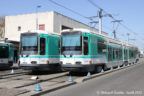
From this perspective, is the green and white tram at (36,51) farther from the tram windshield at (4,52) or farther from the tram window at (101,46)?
the tram windshield at (4,52)

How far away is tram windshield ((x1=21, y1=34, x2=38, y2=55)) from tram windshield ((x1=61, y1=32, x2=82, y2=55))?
2.14 meters

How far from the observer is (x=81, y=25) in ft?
172

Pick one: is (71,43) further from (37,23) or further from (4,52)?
(37,23)

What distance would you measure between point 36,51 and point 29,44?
0.78 metres

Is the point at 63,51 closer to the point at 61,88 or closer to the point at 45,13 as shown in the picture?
the point at 61,88

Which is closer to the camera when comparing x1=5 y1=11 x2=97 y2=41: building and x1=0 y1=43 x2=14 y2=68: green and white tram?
x1=0 y1=43 x2=14 y2=68: green and white tram

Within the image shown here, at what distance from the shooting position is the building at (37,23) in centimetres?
4065

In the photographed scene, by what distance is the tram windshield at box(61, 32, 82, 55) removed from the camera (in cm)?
1436

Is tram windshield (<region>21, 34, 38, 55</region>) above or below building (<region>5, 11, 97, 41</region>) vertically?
below

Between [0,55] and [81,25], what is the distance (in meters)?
34.9

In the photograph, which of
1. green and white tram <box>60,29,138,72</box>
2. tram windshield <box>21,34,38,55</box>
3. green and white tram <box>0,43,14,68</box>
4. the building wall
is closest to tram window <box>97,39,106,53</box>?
green and white tram <box>60,29,138,72</box>

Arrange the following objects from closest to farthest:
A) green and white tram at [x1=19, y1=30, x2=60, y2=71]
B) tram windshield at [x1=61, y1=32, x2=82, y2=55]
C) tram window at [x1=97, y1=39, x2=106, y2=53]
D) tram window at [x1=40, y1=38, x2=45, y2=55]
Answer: tram windshield at [x1=61, y1=32, x2=82, y2=55]
green and white tram at [x1=19, y1=30, x2=60, y2=71]
tram window at [x1=40, y1=38, x2=45, y2=55]
tram window at [x1=97, y1=39, x2=106, y2=53]

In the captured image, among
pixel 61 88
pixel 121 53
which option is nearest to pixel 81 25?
pixel 121 53

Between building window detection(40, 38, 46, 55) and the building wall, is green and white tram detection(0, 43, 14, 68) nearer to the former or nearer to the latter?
building window detection(40, 38, 46, 55)
